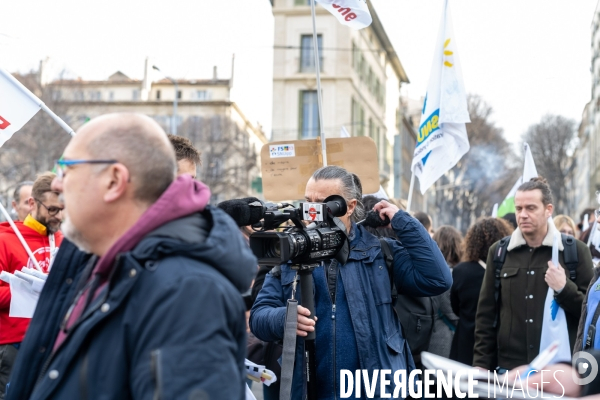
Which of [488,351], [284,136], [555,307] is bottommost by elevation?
[488,351]

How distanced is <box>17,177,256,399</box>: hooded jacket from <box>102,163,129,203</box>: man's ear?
10 cm

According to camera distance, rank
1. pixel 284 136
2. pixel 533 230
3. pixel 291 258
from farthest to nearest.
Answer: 1. pixel 284 136
2. pixel 533 230
3. pixel 291 258

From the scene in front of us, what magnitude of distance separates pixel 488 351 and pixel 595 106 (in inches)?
2743

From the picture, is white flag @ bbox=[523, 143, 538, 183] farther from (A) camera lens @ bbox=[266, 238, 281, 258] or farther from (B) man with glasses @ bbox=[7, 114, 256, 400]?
(B) man with glasses @ bbox=[7, 114, 256, 400]

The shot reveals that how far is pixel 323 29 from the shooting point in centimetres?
3900

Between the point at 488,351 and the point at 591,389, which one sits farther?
the point at 488,351

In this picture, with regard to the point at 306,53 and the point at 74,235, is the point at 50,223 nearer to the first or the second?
the point at 74,235

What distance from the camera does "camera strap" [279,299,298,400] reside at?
3.27 meters

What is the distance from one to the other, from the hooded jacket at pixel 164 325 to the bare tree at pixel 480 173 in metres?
46.9

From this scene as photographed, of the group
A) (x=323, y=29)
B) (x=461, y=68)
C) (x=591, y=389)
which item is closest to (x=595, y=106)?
(x=323, y=29)

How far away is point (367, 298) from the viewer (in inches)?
144

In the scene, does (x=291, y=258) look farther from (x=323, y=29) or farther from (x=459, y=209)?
(x=459, y=209)

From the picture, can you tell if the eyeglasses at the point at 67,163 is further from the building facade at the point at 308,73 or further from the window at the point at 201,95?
the window at the point at 201,95
